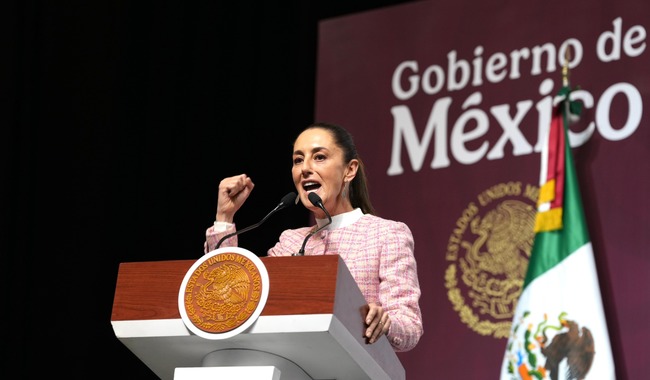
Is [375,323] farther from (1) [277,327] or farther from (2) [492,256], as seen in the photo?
(2) [492,256]

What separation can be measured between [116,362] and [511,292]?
162cm

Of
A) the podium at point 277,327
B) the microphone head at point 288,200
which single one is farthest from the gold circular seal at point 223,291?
the microphone head at point 288,200

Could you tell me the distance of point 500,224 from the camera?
4246mm

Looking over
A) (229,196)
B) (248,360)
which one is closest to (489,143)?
(229,196)

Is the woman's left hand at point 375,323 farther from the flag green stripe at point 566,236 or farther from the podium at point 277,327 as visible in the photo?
the flag green stripe at point 566,236

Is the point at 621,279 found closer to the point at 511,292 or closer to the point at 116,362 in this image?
the point at 511,292

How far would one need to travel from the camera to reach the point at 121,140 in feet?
14.1

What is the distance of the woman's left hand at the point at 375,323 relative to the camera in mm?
1992

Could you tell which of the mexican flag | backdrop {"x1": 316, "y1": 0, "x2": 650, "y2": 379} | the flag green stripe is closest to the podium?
the mexican flag

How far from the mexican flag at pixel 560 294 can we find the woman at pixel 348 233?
148 cm

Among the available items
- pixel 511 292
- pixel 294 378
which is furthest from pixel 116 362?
pixel 294 378

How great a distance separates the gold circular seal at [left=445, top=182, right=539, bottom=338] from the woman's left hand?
2.14m

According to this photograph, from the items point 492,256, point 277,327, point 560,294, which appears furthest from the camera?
point 492,256

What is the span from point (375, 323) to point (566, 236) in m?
2.12
